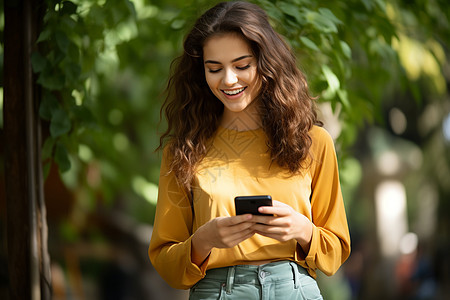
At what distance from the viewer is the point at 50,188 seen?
18.8 ft

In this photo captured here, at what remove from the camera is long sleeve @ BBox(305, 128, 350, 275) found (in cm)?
205

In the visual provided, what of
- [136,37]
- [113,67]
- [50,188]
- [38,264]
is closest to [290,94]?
[38,264]

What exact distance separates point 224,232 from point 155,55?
413 centimetres

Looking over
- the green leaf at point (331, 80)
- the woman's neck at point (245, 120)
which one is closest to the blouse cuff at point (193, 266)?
the woman's neck at point (245, 120)

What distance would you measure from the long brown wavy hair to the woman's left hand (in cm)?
22

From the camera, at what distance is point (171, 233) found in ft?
7.05

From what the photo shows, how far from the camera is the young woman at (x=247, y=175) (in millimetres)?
2012

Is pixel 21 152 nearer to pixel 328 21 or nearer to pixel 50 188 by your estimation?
pixel 328 21

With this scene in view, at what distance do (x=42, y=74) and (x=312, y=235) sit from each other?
1.37 meters

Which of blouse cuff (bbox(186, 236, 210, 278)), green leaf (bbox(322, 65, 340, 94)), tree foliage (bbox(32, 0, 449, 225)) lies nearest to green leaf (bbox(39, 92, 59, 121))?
tree foliage (bbox(32, 0, 449, 225))

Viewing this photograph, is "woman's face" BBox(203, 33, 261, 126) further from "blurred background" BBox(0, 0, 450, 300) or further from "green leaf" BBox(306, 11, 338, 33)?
"green leaf" BBox(306, 11, 338, 33)

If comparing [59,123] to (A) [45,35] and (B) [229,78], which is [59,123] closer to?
(A) [45,35]

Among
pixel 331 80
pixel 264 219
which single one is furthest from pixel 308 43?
pixel 264 219

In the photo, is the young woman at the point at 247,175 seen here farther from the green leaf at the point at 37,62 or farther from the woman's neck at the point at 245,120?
the green leaf at the point at 37,62
